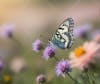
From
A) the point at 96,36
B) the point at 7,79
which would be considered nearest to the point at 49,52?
the point at 96,36

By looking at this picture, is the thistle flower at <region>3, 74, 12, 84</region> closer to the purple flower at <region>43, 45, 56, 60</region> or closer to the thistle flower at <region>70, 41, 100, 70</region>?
the thistle flower at <region>70, 41, 100, 70</region>

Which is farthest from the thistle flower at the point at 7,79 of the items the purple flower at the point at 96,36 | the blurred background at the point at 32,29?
the purple flower at the point at 96,36

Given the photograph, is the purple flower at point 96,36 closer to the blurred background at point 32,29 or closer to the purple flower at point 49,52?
the blurred background at point 32,29

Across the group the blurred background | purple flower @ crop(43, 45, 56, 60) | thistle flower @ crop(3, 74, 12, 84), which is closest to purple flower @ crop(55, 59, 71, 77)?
purple flower @ crop(43, 45, 56, 60)

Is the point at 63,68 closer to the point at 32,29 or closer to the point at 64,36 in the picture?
the point at 64,36

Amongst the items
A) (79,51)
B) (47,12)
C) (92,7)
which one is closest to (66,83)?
(79,51)
